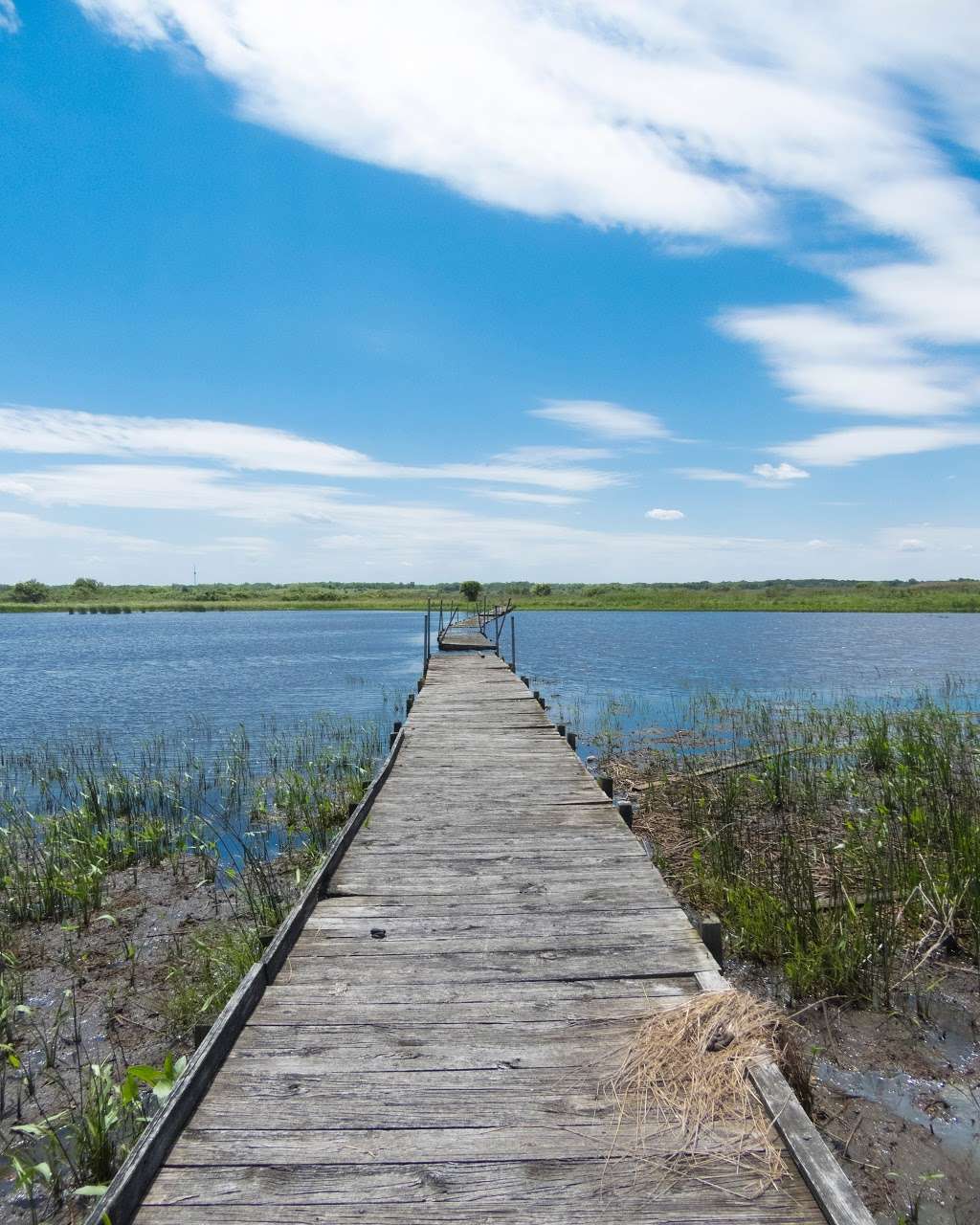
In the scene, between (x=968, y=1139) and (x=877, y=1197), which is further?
(x=968, y=1139)

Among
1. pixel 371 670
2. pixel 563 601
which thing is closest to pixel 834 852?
pixel 371 670

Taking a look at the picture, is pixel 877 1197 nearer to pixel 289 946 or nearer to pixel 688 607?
pixel 289 946

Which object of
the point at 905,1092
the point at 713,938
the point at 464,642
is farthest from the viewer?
the point at 464,642

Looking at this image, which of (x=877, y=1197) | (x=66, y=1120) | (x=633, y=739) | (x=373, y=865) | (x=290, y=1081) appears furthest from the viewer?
(x=633, y=739)

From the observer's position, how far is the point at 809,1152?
267 centimetres

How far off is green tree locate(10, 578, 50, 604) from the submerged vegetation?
119626 mm

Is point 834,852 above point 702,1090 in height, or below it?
below

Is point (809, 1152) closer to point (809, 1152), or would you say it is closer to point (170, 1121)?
point (809, 1152)

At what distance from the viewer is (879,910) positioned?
623 cm

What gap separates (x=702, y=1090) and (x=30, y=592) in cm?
13615

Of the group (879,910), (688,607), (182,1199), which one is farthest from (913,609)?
(182,1199)

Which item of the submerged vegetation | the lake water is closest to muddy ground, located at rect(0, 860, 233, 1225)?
the submerged vegetation

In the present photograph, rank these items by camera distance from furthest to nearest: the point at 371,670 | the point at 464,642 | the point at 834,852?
the point at 371,670 → the point at 464,642 → the point at 834,852

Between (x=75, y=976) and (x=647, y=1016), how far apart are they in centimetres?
570
